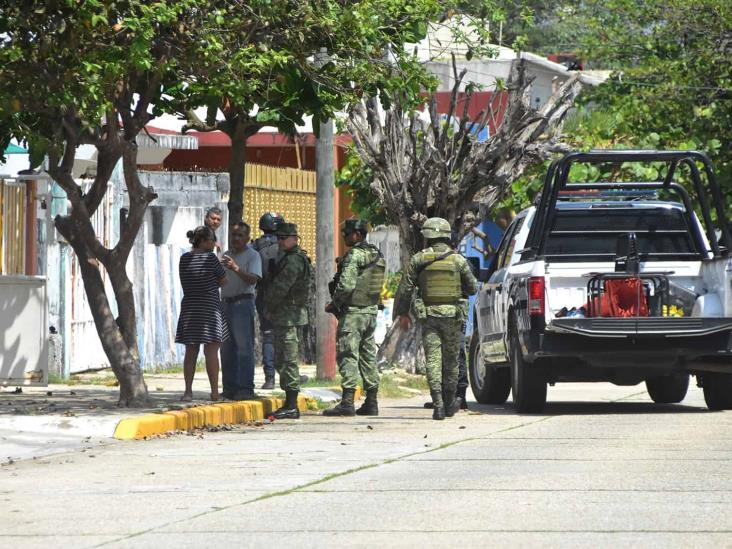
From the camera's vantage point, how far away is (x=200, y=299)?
1557 cm

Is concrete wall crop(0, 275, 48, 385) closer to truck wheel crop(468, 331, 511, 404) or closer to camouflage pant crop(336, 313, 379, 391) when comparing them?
camouflage pant crop(336, 313, 379, 391)

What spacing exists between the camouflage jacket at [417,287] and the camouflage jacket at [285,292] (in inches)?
37.1

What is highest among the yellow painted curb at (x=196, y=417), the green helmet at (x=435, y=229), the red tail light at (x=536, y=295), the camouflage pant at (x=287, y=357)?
the green helmet at (x=435, y=229)

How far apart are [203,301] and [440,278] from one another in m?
2.27

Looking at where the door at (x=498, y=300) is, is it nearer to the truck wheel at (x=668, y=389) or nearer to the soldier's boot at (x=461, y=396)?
the soldier's boot at (x=461, y=396)

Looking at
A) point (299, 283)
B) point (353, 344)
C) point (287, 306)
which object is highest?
point (299, 283)

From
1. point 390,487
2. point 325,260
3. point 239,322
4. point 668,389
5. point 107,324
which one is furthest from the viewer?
point 325,260

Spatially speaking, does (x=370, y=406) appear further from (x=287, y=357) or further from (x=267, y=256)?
(x=267, y=256)

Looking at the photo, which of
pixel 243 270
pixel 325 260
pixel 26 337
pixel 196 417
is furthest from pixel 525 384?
pixel 26 337

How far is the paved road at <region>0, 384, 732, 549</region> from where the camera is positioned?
793 cm

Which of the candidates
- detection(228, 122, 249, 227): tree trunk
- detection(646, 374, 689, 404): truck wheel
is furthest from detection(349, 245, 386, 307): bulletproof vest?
detection(646, 374, 689, 404): truck wheel

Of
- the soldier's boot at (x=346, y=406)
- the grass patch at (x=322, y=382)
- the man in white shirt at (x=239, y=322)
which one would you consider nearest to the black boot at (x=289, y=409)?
the soldier's boot at (x=346, y=406)

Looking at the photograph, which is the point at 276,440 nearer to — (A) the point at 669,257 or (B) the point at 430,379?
(B) the point at 430,379

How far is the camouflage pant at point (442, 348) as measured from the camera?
15.4 metres
